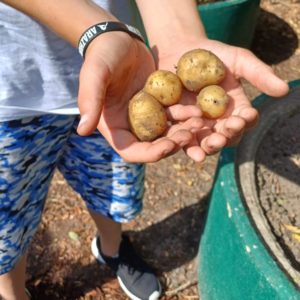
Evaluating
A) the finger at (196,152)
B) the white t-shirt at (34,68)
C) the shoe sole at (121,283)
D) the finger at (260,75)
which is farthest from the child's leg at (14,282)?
the finger at (260,75)

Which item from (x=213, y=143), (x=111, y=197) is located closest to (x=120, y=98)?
(x=213, y=143)

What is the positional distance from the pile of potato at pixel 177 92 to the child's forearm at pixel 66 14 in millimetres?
220

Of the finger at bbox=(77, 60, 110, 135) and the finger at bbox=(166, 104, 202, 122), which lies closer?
the finger at bbox=(77, 60, 110, 135)

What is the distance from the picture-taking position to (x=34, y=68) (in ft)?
4.47

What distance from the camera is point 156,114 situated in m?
1.46

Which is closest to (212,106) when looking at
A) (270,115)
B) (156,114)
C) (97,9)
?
(156,114)

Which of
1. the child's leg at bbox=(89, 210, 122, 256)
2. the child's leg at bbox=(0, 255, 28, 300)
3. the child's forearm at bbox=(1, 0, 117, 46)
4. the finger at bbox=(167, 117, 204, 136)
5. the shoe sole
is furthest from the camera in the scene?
the shoe sole

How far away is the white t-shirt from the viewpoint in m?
1.30

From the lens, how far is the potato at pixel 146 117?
1417mm

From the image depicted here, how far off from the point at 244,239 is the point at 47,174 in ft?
1.89

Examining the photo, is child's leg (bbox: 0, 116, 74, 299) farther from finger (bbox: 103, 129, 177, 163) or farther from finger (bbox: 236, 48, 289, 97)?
finger (bbox: 236, 48, 289, 97)

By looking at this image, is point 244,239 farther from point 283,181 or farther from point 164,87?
point 164,87

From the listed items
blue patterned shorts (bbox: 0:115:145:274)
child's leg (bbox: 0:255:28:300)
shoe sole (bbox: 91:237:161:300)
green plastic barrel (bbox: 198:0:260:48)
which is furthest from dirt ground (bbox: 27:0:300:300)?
green plastic barrel (bbox: 198:0:260:48)

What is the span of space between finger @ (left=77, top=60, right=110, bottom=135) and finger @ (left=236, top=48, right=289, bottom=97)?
0.41m
